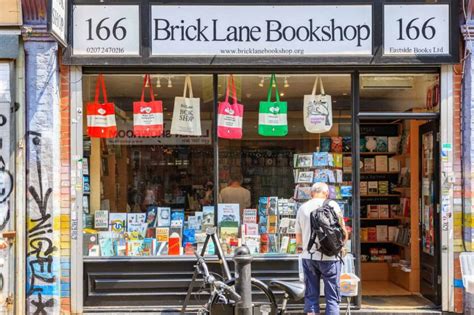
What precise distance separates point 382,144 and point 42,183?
558 cm

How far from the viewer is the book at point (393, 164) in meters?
9.89

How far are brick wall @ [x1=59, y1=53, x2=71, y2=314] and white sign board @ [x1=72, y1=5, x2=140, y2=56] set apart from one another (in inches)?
18.1

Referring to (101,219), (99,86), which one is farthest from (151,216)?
(99,86)

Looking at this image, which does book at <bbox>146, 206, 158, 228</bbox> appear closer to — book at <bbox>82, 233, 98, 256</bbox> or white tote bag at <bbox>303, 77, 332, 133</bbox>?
book at <bbox>82, 233, 98, 256</bbox>

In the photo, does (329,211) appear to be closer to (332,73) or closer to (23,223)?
(332,73)

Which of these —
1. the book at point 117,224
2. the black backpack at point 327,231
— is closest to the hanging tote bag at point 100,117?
the book at point 117,224

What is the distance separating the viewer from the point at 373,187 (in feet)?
32.8

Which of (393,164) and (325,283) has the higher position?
(393,164)

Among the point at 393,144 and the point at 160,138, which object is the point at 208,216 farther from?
the point at 393,144

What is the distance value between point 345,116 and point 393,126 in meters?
2.29

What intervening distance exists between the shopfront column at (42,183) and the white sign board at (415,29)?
170 inches

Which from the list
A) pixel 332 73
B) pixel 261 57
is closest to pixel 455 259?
pixel 332 73

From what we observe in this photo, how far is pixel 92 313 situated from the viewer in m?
7.54

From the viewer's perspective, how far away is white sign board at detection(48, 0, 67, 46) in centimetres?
665
